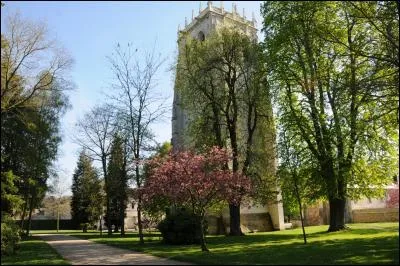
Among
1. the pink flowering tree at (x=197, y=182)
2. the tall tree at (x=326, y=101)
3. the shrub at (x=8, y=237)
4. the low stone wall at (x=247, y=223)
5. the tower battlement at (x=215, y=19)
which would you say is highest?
the tower battlement at (x=215, y=19)

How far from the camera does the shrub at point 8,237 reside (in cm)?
2117

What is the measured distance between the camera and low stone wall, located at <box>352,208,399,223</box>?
4731 cm

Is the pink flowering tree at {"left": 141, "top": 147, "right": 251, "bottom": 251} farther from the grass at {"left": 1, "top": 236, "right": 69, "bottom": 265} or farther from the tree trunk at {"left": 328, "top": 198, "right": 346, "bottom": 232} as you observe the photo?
the tree trunk at {"left": 328, "top": 198, "right": 346, "bottom": 232}

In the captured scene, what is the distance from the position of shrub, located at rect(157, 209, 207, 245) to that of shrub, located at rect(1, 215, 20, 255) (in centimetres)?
839

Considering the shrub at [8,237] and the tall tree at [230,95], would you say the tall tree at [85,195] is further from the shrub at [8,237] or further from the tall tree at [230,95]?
the shrub at [8,237]

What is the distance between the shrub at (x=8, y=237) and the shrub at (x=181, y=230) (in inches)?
330

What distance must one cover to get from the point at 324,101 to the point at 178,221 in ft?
38.1

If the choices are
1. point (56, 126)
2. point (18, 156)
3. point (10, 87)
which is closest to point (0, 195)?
point (10, 87)

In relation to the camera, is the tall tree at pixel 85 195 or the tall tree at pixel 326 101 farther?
the tall tree at pixel 85 195

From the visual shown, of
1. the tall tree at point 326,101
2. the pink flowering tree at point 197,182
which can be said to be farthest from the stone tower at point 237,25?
the pink flowering tree at point 197,182

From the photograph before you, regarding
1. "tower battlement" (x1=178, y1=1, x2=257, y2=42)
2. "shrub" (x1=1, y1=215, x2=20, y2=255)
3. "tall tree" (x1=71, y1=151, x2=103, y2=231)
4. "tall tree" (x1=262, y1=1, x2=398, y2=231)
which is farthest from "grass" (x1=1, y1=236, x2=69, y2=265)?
"tower battlement" (x1=178, y1=1, x2=257, y2=42)

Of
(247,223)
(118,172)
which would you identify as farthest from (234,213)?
(118,172)

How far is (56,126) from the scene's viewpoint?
143 ft

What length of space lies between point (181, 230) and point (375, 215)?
2869 cm
